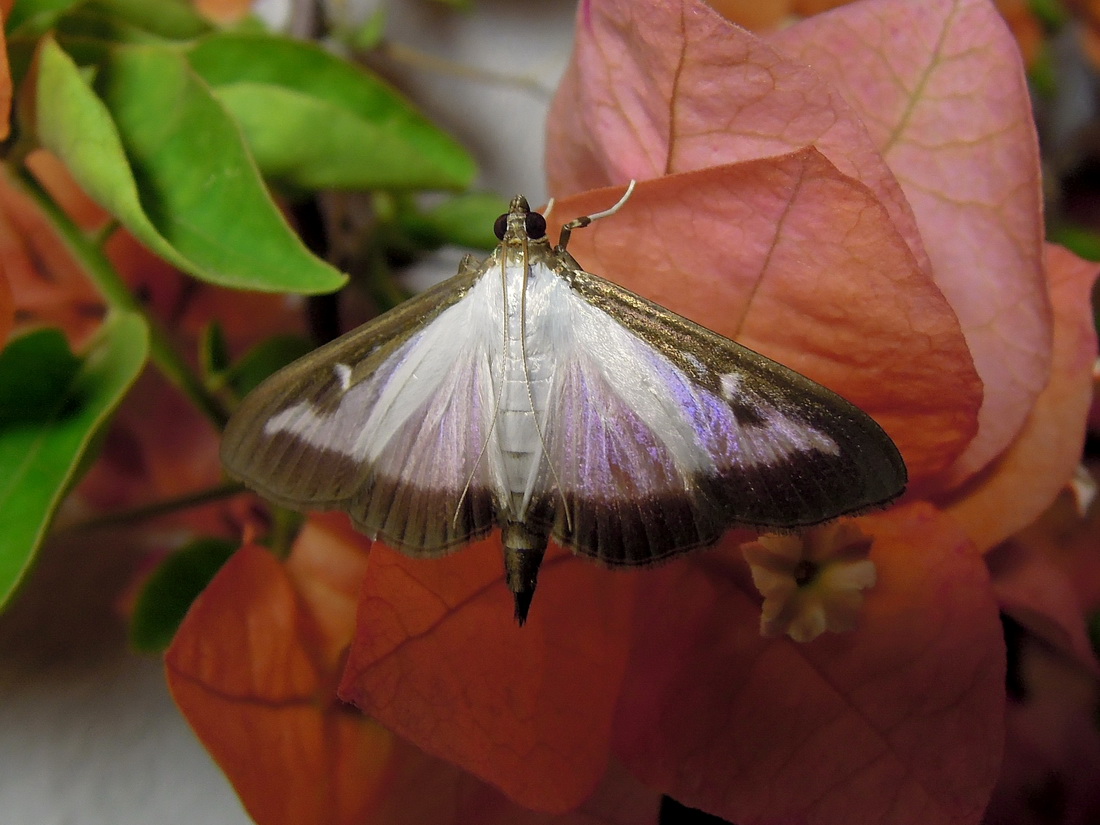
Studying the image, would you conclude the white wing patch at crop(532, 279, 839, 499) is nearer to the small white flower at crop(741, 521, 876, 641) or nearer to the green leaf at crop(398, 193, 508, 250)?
the small white flower at crop(741, 521, 876, 641)

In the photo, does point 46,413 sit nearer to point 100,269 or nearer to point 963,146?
point 100,269

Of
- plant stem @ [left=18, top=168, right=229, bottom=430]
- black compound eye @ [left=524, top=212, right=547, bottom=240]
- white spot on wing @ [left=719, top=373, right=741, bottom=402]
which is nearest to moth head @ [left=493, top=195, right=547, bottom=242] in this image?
black compound eye @ [left=524, top=212, right=547, bottom=240]

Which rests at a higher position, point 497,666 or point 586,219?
point 586,219

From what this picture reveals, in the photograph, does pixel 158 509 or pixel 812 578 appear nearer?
pixel 812 578

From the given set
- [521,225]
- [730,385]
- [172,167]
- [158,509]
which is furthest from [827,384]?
[158,509]

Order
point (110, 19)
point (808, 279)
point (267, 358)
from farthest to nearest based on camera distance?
point (267, 358) → point (110, 19) → point (808, 279)

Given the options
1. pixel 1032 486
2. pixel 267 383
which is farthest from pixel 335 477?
pixel 1032 486
